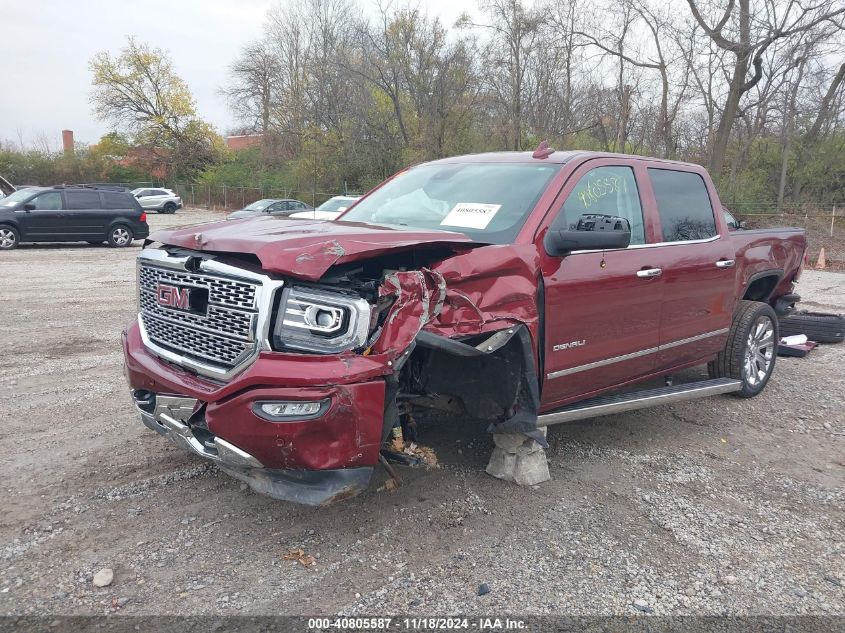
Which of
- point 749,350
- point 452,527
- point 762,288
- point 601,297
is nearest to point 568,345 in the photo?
point 601,297

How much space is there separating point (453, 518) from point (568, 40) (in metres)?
27.9

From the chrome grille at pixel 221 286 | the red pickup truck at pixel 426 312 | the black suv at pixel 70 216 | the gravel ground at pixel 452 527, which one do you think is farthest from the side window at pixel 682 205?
the black suv at pixel 70 216

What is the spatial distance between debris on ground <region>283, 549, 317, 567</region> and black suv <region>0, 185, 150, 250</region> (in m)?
16.9

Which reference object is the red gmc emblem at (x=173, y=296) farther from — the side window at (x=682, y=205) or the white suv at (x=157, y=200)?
the white suv at (x=157, y=200)

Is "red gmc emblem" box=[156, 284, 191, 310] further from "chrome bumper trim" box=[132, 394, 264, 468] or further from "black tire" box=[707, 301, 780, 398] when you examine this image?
"black tire" box=[707, 301, 780, 398]

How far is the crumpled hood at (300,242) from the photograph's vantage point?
8.73 feet

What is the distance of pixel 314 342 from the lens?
274cm

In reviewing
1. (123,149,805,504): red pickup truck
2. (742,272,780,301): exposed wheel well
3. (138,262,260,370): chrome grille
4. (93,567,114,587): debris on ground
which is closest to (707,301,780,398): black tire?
(742,272,780,301): exposed wheel well

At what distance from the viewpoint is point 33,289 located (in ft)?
35.1

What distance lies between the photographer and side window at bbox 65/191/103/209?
675 inches

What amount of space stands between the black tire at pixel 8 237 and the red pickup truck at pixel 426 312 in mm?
15705

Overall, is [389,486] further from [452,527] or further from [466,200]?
[466,200]

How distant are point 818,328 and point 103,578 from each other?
26.7 ft

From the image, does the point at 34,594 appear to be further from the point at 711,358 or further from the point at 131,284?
the point at 131,284
